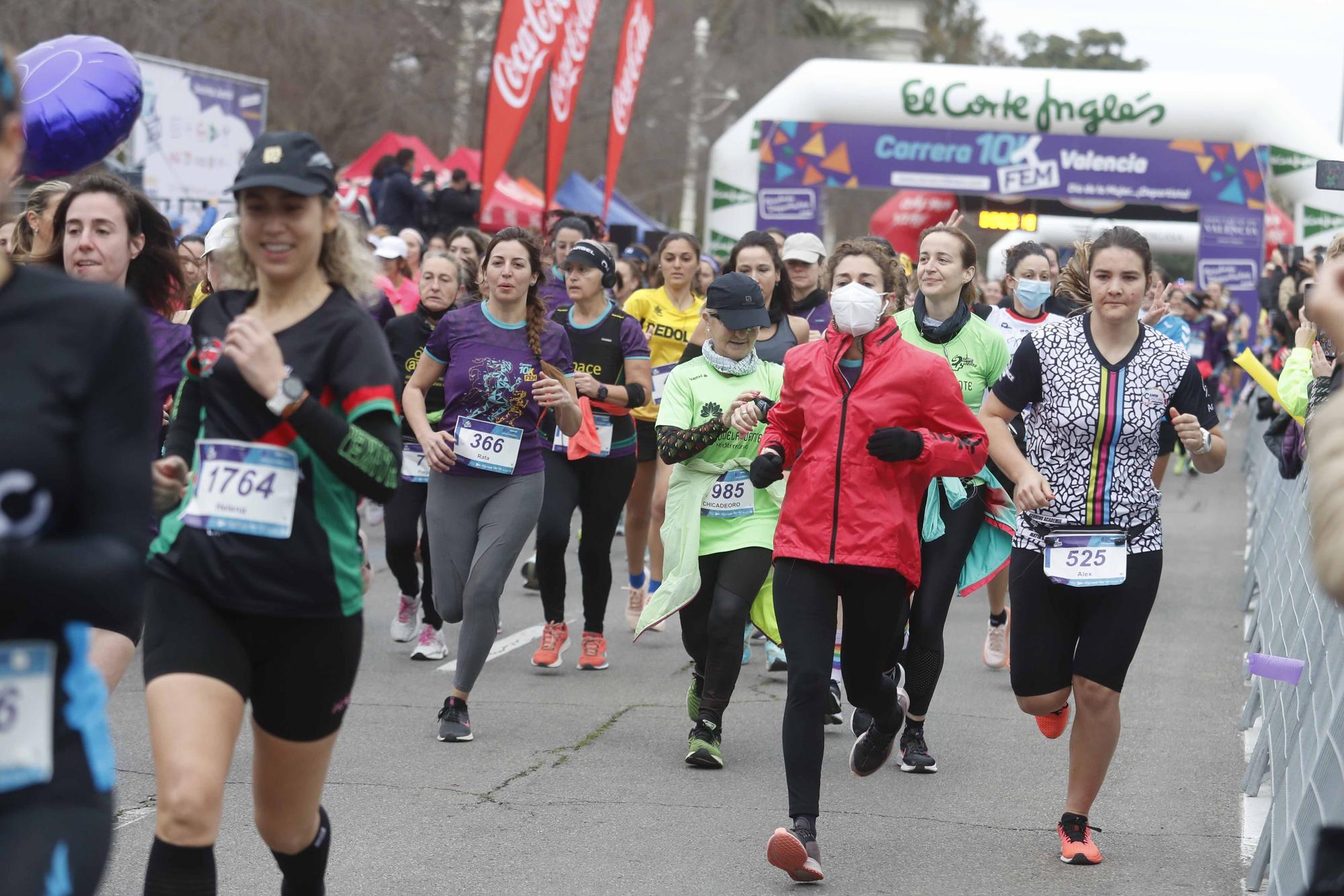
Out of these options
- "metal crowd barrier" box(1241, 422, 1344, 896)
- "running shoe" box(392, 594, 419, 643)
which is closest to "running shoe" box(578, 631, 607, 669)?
"running shoe" box(392, 594, 419, 643)

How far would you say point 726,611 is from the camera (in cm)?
684

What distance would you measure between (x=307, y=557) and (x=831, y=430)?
2.31 m

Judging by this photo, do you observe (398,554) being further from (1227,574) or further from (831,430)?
(1227,574)

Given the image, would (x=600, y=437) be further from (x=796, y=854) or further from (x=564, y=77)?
(x=564, y=77)

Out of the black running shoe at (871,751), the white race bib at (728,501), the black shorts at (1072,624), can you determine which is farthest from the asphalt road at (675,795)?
the white race bib at (728,501)

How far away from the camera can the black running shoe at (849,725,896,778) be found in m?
6.27

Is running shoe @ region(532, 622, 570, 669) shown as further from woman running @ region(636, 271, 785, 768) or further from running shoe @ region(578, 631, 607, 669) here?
woman running @ region(636, 271, 785, 768)

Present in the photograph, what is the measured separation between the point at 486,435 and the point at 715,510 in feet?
3.40

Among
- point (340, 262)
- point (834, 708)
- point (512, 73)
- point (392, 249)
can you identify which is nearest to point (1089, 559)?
point (834, 708)

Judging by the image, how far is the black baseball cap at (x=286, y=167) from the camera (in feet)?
12.0

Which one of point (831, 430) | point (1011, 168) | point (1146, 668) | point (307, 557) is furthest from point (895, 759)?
point (1011, 168)

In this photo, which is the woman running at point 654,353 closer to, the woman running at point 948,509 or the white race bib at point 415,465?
the white race bib at point 415,465

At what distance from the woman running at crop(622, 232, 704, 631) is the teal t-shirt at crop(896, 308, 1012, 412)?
3035 millimetres

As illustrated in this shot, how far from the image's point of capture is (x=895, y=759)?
23.5ft
